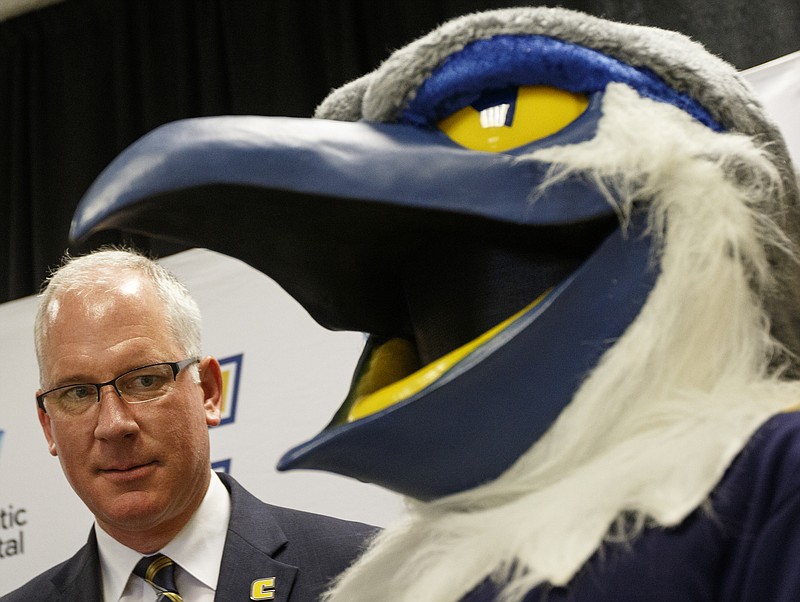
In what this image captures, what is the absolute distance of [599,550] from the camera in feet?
1.93

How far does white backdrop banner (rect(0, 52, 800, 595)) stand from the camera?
1.84 m

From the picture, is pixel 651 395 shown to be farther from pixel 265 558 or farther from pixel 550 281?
pixel 265 558

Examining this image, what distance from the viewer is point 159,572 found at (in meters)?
1.40

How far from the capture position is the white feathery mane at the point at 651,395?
0.60 metres

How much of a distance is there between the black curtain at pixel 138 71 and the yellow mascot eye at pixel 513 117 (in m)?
1.65

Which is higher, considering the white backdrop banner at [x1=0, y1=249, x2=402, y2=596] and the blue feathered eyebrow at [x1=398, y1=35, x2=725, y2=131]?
the blue feathered eyebrow at [x1=398, y1=35, x2=725, y2=131]

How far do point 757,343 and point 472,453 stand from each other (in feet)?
0.67

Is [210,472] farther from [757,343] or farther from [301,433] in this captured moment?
Answer: [757,343]

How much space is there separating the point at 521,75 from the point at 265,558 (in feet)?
2.90

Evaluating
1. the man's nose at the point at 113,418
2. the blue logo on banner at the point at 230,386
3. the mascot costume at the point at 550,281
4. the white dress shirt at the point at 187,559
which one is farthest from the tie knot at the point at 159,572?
the mascot costume at the point at 550,281

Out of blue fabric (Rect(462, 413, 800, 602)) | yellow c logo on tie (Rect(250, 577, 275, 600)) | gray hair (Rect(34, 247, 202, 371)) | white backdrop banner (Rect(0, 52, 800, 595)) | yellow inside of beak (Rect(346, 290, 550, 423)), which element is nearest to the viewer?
blue fabric (Rect(462, 413, 800, 602))

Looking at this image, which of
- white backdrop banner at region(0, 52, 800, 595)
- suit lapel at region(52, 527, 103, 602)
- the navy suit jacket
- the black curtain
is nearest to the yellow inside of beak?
the navy suit jacket

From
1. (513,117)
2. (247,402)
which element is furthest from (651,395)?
(247,402)

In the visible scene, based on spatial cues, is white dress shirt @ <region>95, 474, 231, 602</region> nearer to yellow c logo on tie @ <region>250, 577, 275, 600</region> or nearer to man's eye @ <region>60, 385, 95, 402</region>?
yellow c logo on tie @ <region>250, 577, 275, 600</region>
